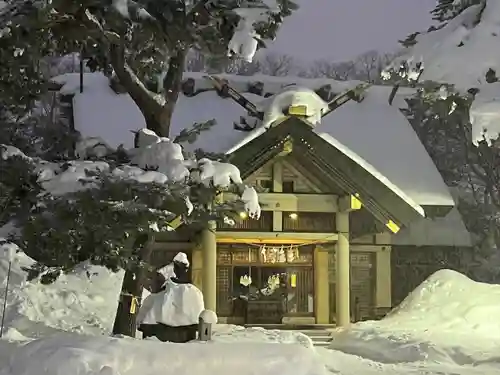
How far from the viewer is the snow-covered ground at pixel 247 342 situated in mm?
6574

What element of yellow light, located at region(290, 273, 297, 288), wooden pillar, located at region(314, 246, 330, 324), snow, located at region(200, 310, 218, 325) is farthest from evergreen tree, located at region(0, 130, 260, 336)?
yellow light, located at region(290, 273, 297, 288)

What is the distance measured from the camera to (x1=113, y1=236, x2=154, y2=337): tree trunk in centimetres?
956

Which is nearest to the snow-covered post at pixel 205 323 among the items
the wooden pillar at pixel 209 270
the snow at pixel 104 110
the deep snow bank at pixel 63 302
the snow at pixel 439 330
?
the deep snow bank at pixel 63 302

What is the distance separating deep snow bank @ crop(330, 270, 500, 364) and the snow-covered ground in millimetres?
23

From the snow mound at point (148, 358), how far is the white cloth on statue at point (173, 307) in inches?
122

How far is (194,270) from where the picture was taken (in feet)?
58.3

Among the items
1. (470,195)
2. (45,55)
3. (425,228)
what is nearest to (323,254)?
(425,228)

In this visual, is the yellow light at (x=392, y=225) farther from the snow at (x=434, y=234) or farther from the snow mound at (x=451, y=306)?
the snow at (x=434, y=234)

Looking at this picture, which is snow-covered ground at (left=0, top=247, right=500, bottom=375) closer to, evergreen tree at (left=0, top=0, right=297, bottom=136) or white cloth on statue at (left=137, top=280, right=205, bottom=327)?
white cloth on statue at (left=137, top=280, right=205, bottom=327)

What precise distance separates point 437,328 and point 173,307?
755 centimetres

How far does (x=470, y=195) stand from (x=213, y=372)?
2112 cm

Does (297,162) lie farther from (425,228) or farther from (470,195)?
(470,195)

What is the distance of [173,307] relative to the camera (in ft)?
33.7

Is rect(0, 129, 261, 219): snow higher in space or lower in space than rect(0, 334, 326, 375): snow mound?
higher
